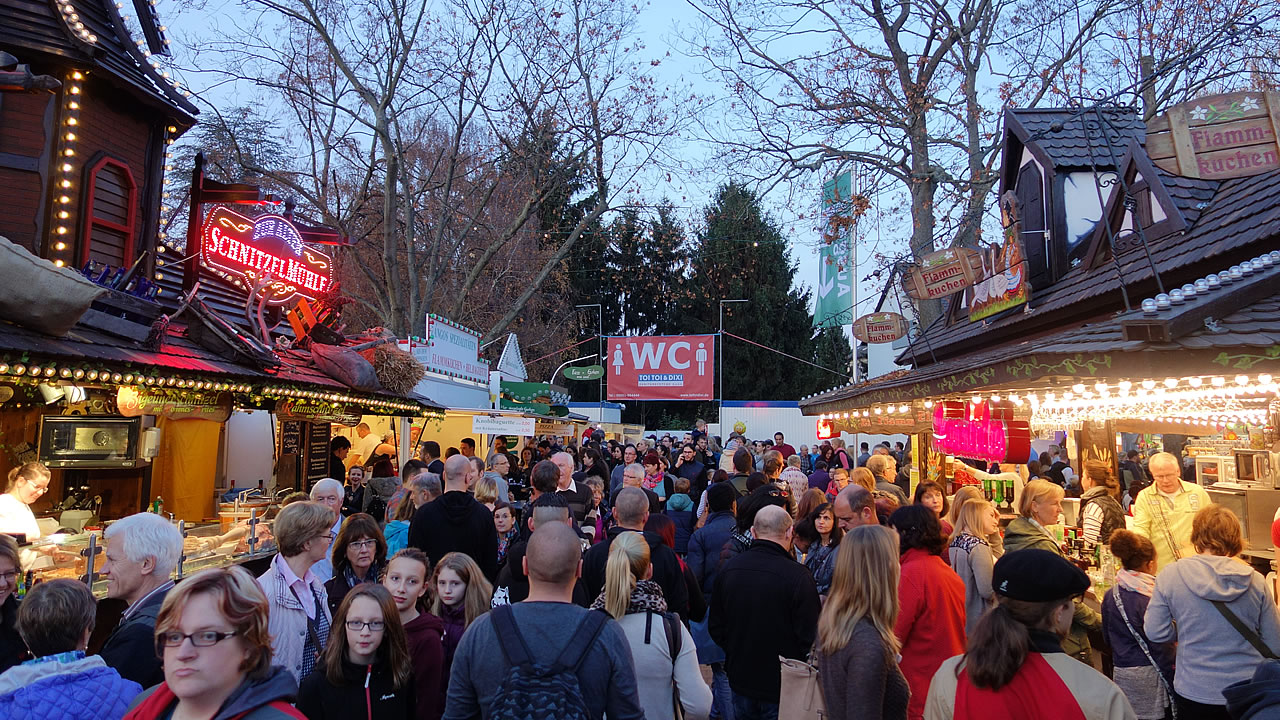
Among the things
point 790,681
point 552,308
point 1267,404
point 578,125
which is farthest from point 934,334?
point 552,308

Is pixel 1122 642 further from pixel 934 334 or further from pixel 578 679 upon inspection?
pixel 934 334

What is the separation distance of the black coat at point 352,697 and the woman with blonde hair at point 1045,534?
422 cm

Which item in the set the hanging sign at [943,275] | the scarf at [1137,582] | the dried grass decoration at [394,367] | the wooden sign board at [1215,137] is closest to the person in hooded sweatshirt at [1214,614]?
the scarf at [1137,582]

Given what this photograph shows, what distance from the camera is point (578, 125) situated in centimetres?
1792

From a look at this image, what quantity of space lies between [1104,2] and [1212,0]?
1596 millimetres

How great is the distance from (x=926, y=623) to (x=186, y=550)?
21.5 ft

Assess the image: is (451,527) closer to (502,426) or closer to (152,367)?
(152,367)

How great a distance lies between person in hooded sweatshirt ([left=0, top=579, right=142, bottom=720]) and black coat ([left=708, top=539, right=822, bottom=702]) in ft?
9.66

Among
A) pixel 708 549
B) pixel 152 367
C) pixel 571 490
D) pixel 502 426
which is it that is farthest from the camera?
pixel 502 426

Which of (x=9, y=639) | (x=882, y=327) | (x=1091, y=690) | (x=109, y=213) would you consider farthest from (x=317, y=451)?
(x=1091, y=690)

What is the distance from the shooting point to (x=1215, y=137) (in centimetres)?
628

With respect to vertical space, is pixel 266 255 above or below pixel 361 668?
above

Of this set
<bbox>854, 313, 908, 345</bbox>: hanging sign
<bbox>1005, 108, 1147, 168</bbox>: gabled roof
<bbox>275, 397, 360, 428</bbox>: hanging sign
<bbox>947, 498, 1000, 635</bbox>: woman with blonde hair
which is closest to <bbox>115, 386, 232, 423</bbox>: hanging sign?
<bbox>275, 397, 360, 428</bbox>: hanging sign

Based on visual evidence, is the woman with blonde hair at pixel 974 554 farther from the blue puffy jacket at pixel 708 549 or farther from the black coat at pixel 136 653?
the black coat at pixel 136 653
